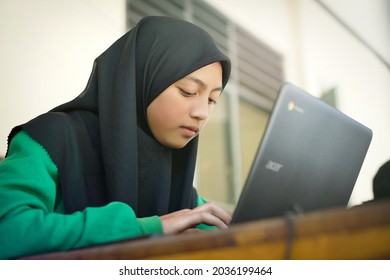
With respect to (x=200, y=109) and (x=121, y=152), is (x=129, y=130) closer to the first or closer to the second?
(x=121, y=152)

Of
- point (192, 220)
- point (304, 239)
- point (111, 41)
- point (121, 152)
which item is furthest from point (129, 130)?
point (111, 41)

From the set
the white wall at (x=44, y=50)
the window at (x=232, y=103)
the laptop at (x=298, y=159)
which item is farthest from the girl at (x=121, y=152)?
the window at (x=232, y=103)

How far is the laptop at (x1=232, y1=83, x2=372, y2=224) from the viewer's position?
0.87 m

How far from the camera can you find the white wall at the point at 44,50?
72.2 inches

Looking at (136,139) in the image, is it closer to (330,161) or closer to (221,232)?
(330,161)

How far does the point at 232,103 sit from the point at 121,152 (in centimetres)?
235

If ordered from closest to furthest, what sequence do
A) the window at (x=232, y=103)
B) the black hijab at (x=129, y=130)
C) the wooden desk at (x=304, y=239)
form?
1. the wooden desk at (x=304, y=239)
2. the black hijab at (x=129, y=130)
3. the window at (x=232, y=103)

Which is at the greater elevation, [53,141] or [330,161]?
[330,161]

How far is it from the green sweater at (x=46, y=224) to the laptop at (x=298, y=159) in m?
0.22

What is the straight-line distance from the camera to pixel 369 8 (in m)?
3.91

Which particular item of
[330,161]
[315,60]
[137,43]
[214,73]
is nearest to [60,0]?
[137,43]

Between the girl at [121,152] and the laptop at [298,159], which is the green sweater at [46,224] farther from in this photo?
the laptop at [298,159]

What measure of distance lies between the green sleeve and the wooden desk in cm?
32

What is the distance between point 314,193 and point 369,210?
0.47 metres
